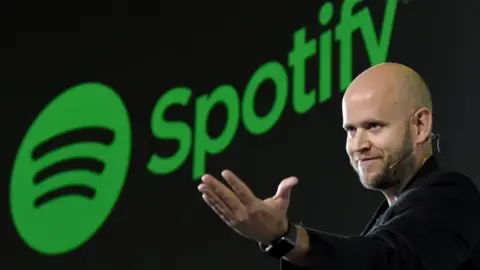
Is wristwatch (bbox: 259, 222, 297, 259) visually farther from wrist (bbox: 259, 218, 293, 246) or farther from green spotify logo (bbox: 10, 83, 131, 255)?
green spotify logo (bbox: 10, 83, 131, 255)

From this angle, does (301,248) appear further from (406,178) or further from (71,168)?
(71,168)

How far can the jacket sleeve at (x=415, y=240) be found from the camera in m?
1.46

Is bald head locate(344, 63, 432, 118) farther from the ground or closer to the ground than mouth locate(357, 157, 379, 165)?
farther from the ground

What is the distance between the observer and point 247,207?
140 cm

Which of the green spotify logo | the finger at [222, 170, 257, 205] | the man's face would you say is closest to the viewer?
Result: the finger at [222, 170, 257, 205]

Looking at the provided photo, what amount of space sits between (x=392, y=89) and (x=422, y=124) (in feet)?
0.35

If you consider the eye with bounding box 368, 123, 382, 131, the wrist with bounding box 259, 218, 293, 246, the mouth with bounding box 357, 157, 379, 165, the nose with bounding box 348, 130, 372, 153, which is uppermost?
the eye with bounding box 368, 123, 382, 131

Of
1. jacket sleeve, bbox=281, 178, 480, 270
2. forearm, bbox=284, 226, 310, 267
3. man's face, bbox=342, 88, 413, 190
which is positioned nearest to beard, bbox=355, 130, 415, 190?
man's face, bbox=342, 88, 413, 190

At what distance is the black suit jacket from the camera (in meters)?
1.47

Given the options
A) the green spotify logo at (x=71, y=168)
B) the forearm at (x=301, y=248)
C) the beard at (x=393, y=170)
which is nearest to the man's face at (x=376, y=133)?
the beard at (x=393, y=170)

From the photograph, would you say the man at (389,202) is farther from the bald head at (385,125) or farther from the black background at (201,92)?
the black background at (201,92)

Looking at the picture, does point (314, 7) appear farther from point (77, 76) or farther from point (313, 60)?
point (77, 76)

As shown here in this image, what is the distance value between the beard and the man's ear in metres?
0.03

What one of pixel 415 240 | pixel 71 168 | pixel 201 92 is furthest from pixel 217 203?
pixel 201 92
